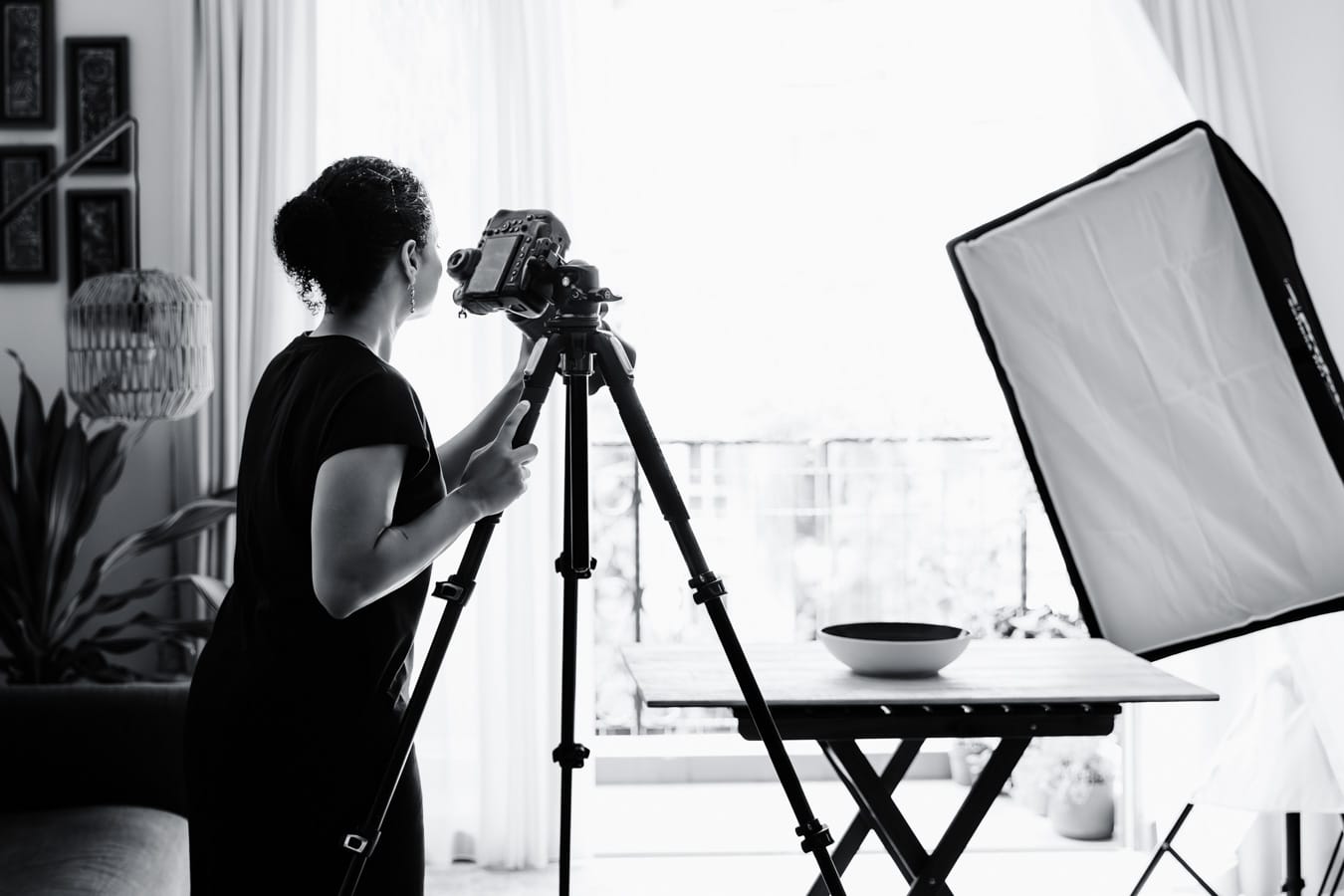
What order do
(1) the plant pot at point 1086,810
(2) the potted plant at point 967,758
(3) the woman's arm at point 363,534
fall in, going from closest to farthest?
(3) the woman's arm at point 363,534, (1) the plant pot at point 1086,810, (2) the potted plant at point 967,758

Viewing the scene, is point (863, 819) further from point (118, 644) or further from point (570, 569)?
point (118, 644)

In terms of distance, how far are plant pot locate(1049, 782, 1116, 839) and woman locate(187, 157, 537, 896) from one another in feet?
7.83

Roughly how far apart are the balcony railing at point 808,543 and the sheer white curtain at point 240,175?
1309mm

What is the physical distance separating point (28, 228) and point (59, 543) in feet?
2.95

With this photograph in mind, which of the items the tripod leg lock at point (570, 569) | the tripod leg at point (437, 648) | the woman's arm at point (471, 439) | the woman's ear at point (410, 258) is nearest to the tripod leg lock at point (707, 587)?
the tripod leg lock at point (570, 569)

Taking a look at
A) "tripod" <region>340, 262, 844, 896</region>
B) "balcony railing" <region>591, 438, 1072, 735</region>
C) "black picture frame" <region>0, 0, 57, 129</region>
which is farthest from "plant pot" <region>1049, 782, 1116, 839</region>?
"black picture frame" <region>0, 0, 57, 129</region>

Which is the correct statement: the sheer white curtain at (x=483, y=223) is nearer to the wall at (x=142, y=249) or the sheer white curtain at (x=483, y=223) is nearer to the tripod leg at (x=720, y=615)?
the wall at (x=142, y=249)

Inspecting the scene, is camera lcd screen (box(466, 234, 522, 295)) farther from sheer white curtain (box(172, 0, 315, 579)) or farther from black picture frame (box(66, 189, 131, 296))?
black picture frame (box(66, 189, 131, 296))

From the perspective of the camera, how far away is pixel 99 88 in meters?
3.10

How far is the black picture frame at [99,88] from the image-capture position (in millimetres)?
3088

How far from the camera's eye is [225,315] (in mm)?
3041

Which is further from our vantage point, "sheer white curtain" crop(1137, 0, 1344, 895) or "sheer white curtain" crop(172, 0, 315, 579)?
"sheer white curtain" crop(172, 0, 315, 579)

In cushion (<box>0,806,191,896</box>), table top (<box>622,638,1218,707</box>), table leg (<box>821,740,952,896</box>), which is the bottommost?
cushion (<box>0,806,191,896</box>)

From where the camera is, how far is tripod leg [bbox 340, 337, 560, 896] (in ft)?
4.24
